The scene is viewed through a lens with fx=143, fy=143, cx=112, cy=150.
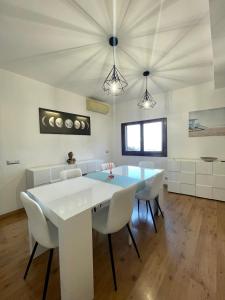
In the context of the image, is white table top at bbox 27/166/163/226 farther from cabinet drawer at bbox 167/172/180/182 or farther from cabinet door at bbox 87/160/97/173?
cabinet drawer at bbox 167/172/180/182

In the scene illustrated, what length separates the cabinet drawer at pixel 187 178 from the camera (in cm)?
327

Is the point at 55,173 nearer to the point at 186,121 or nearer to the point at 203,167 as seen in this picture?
the point at 203,167

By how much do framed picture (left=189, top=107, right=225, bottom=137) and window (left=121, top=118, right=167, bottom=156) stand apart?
69cm

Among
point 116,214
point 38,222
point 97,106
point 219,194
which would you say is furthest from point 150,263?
point 97,106

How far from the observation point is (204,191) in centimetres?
316

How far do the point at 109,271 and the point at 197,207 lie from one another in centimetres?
214

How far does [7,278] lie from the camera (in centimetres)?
A: 141

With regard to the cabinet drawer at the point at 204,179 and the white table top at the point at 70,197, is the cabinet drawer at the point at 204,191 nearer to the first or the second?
the cabinet drawer at the point at 204,179

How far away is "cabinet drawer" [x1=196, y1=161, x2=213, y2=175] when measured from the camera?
3073 mm

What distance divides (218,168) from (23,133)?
4.04m

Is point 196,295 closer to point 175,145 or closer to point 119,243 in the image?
point 119,243

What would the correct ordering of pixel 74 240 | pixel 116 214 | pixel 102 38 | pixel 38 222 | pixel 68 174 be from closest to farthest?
pixel 74 240, pixel 38 222, pixel 116 214, pixel 102 38, pixel 68 174

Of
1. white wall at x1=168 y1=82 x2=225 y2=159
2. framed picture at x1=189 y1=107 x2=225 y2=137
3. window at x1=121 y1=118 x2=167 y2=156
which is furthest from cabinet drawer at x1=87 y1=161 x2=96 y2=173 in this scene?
framed picture at x1=189 y1=107 x2=225 y2=137

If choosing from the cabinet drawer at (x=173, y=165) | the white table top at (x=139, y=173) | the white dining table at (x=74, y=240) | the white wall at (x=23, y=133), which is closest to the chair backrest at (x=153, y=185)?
the white table top at (x=139, y=173)
